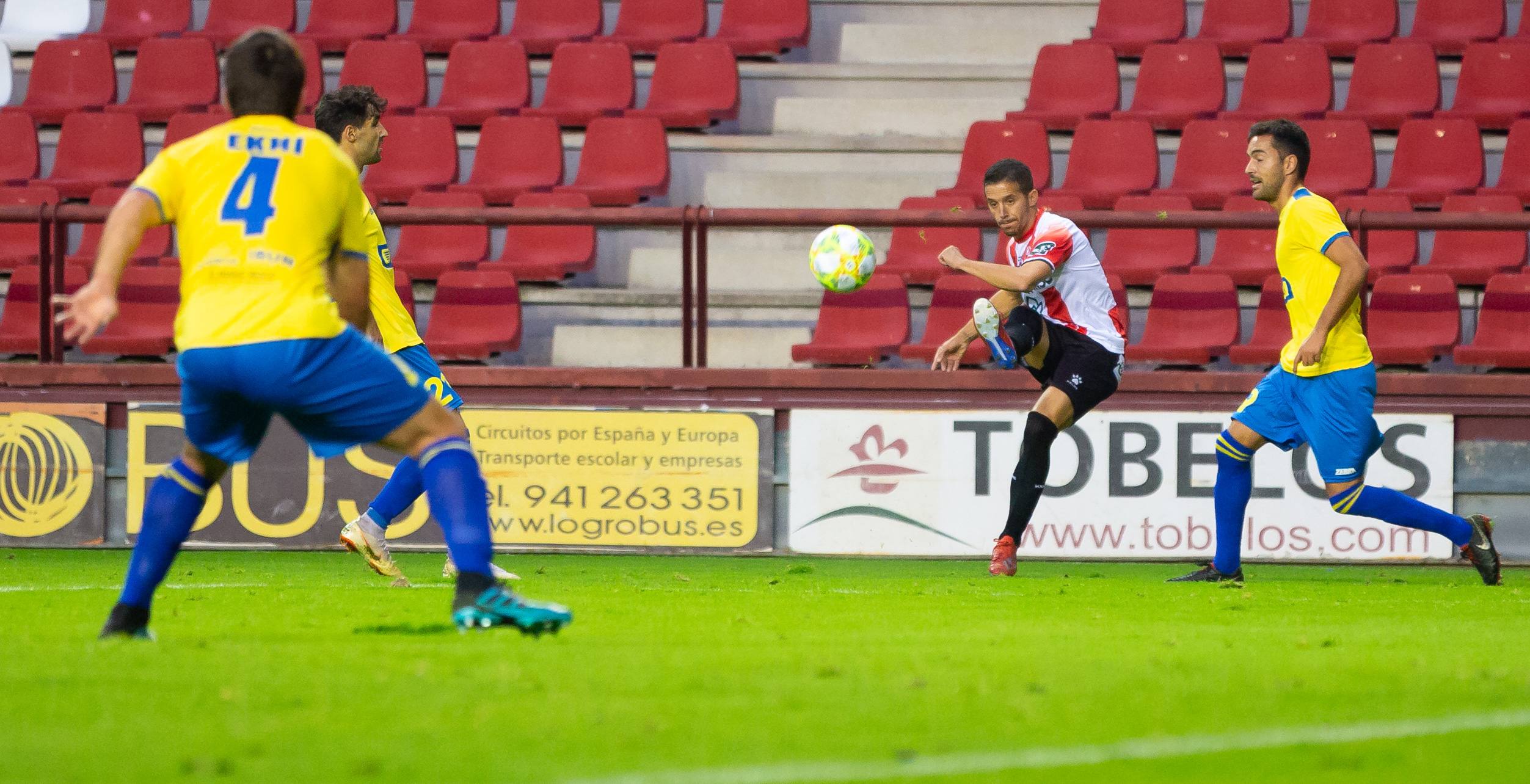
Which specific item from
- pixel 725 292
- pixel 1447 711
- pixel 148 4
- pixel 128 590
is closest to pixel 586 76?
pixel 725 292

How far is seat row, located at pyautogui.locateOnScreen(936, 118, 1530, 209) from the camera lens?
471 inches

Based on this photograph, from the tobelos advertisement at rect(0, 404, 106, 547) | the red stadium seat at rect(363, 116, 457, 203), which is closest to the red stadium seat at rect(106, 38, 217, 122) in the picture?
the red stadium seat at rect(363, 116, 457, 203)

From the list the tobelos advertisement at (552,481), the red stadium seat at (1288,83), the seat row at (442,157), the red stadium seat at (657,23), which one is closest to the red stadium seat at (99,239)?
the seat row at (442,157)

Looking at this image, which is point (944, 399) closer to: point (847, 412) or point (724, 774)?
point (847, 412)

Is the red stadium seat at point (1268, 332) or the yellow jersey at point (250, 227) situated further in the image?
the red stadium seat at point (1268, 332)

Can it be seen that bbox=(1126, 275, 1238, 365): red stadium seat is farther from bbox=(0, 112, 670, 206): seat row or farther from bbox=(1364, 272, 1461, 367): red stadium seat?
bbox=(0, 112, 670, 206): seat row

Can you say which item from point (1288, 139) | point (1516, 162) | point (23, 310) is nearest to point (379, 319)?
point (1288, 139)

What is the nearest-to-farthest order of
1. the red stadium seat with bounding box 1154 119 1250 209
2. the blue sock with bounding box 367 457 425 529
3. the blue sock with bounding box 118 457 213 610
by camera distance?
the blue sock with bounding box 118 457 213 610
the blue sock with bounding box 367 457 425 529
the red stadium seat with bounding box 1154 119 1250 209

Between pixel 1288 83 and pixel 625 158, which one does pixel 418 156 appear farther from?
pixel 1288 83

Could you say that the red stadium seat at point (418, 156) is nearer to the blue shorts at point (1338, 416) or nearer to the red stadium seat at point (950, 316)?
the red stadium seat at point (950, 316)

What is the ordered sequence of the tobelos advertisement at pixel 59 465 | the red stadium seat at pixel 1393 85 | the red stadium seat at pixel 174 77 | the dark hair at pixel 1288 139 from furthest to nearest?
the red stadium seat at pixel 174 77 < the red stadium seat at pixel 1393 85 < the tobelos advertisement at pixel 59 465 < the dark hair at pixel 1288 139

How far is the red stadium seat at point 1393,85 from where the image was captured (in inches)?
497

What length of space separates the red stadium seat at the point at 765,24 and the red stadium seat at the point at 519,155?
1.79 metres

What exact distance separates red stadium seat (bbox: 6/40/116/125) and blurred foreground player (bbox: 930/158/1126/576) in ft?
28.7
